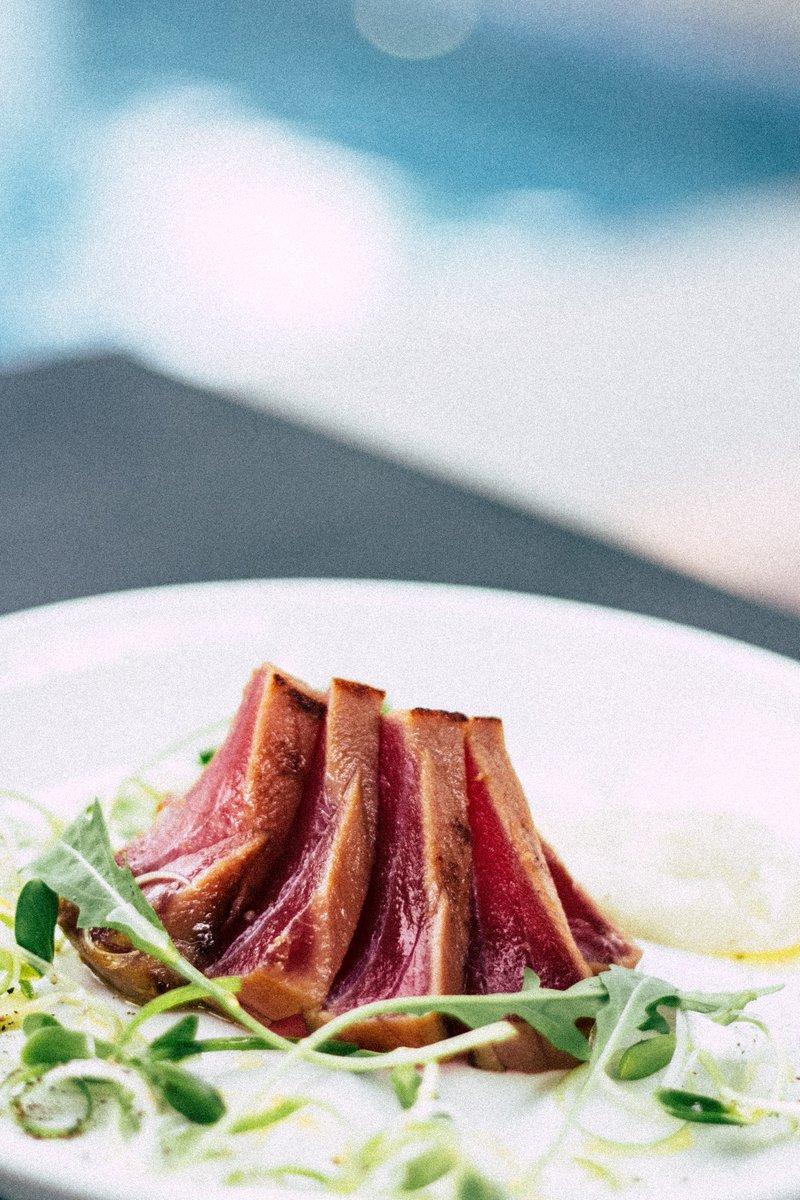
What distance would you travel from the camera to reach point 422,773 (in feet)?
8.27

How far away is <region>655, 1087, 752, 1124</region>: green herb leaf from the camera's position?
1945 millimetres

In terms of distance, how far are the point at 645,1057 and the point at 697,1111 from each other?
17cm

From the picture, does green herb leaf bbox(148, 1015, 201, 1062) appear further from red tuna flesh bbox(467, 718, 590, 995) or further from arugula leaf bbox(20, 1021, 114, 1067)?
red tuna flesh bbox(467, 718, 590, 995)

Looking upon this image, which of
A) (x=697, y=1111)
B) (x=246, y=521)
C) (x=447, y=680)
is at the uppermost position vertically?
(x=246, y=521)

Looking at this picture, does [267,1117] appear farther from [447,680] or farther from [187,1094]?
[447,680]

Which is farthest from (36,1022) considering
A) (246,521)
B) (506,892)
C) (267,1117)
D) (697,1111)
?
(246,521)

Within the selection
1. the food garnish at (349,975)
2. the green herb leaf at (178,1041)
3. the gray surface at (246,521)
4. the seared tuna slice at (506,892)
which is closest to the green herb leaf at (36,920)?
the food garnish at (349,975)

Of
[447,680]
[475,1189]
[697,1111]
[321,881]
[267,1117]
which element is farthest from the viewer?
[447,680]

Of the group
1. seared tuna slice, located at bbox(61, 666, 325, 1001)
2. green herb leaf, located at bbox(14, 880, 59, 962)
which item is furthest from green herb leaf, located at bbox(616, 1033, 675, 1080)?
green herb leaf, located at bbox(14, 880, 59, 962)

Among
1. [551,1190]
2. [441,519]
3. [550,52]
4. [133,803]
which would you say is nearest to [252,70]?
[550,52]

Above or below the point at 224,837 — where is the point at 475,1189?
below

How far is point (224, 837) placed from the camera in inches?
103

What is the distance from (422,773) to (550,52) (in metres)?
22.5

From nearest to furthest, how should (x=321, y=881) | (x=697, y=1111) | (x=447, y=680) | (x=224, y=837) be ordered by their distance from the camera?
1. (x=697, y=1111)
2. (x=321, y=881)
3. (x=224, y=837)
4. (x=447, y=680)
